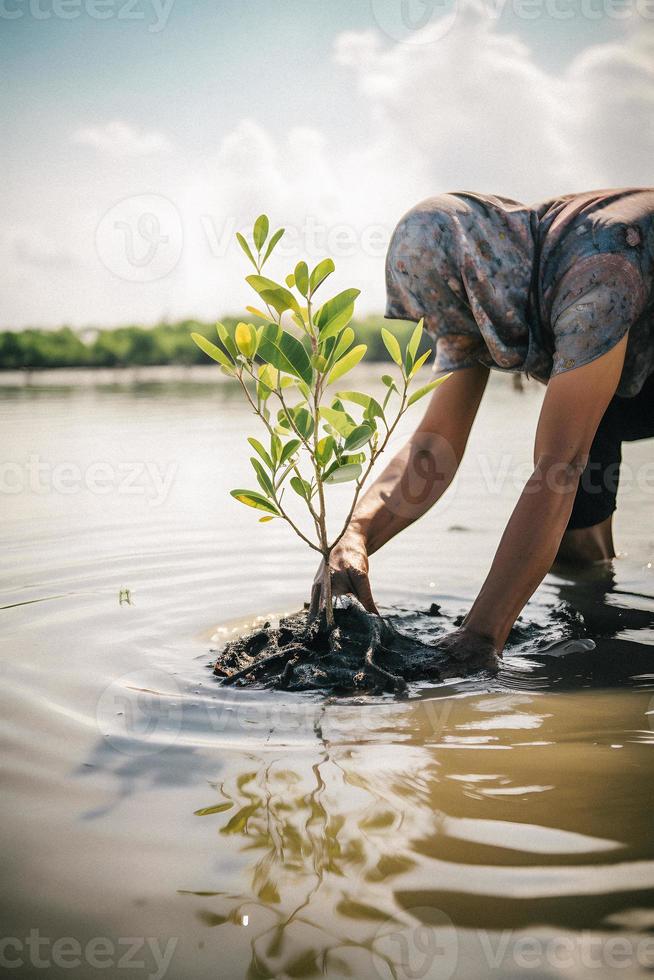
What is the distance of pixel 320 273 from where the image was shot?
2.02 meters

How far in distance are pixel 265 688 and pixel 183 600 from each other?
948 millimetres

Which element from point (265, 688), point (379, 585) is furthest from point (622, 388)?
point (265, 688)

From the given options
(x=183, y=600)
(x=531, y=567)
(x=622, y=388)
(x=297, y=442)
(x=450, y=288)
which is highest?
(x=450, y=288)

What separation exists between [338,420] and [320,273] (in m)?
0.37

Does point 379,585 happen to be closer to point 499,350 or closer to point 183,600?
point 183,600

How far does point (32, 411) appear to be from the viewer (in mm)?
9195

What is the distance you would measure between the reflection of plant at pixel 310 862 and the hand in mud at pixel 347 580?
2.27 feet

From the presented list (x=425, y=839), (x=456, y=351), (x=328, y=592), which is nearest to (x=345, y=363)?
(x=328, y=592)

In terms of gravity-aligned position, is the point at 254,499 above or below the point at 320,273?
below

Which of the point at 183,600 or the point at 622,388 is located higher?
the point at 622,388

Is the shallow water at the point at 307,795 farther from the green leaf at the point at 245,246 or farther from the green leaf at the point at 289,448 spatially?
the green leaf at the point at 245,246

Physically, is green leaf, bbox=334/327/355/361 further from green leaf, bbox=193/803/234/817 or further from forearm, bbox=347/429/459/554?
green leaf, bbox=193/803/234/817

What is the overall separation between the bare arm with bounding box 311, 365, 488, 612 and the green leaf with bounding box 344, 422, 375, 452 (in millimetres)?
645

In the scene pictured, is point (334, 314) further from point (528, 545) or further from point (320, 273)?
point (528, 545)
